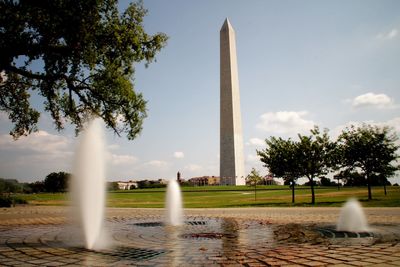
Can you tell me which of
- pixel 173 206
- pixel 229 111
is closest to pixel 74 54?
pixel 173 206

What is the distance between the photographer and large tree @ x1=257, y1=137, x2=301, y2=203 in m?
28.4

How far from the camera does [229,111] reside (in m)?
51.8

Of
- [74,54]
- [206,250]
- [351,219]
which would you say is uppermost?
[74,54]

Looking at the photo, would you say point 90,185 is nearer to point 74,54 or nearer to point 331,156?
point 74,54

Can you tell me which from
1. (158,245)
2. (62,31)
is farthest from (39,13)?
(158,245)

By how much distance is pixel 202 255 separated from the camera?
5.32 metres

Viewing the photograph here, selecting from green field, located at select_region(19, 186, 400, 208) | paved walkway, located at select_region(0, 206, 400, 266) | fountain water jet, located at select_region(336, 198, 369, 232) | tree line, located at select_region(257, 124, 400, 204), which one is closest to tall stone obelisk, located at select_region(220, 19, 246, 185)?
green field, located at select_region(19, 186, 400, 208)

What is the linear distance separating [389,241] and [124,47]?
12.3m

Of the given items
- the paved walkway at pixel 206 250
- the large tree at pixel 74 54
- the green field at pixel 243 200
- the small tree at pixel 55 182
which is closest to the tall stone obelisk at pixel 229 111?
the green field at pixel 243 200

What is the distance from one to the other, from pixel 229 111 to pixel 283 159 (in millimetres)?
23895

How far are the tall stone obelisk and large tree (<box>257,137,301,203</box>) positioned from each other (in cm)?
2191

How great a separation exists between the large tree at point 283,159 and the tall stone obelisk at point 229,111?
21.9 meters

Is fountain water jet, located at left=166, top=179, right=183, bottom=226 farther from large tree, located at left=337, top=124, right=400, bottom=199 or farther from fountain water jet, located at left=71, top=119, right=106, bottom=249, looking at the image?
large tree, located at left=337, top=124, right=400, bottom=199

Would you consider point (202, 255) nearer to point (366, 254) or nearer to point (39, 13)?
point (366, 254)
